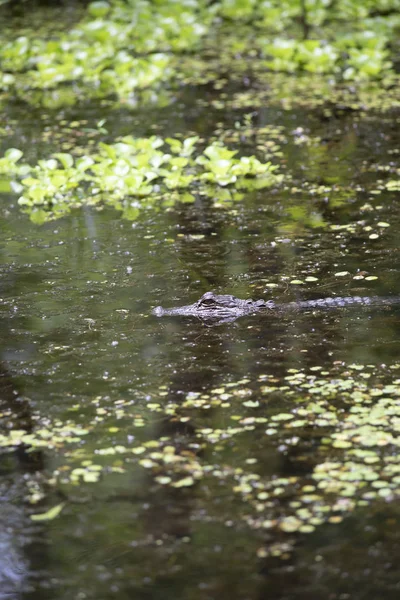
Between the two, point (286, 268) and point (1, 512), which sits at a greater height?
point (1, 512)

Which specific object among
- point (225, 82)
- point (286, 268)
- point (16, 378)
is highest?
point (16, 378)

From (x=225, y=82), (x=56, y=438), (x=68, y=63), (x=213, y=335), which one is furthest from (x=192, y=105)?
(x=56, y=438)

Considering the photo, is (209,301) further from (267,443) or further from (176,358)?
(267,443)

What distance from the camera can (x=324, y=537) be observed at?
3197 millimetres

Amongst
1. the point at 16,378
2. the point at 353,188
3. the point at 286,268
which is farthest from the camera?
the point at 353,188

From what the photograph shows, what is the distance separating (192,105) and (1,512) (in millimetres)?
7492

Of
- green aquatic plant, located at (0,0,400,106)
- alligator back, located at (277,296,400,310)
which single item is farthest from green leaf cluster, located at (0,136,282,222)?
green aquatic plant, located at (0,0,400,106)

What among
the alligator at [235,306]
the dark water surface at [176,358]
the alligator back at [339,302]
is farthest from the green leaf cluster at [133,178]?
the alligator back at [339,302]

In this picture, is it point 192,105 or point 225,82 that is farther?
point 225,82

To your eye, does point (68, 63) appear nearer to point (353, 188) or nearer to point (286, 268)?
point (353, 188)

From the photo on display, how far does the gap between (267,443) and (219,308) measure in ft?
4.80

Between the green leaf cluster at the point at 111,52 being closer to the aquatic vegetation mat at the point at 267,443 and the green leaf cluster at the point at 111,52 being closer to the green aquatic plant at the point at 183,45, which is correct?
the green aquatic plant at the point at 183,45

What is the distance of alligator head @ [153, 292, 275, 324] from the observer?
5137 millimetres

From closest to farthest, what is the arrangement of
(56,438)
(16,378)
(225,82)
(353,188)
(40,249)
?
(56,438), (16,378), (40,249), (353,188), (225,82)
